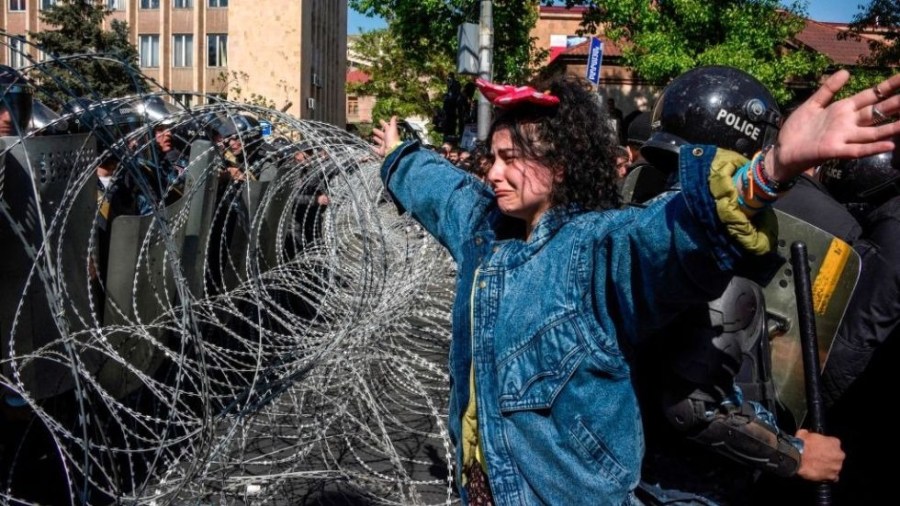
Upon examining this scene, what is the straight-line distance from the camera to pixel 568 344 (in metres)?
2.13

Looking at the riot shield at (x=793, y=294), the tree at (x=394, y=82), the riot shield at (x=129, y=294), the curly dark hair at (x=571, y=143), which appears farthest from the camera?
the tree at (x=394, y=82)

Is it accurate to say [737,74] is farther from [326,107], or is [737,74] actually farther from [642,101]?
[326,107]

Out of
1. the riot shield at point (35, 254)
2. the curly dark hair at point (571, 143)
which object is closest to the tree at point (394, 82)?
the riot shield at point (35, 254)

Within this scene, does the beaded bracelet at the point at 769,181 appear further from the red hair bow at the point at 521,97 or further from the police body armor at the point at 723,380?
the police body armor at the point at 723,380

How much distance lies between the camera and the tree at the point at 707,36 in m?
24.1

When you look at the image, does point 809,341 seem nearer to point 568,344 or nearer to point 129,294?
point 568,344

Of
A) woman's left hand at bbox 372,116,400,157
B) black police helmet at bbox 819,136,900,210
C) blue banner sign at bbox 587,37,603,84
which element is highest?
blue banner sign at bbox 587,37,603,84

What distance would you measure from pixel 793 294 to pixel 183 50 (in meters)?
60.1

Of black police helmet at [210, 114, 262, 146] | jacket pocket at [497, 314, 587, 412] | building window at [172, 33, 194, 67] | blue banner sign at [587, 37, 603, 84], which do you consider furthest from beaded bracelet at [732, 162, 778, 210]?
building window at [172, 33, 194, 67]

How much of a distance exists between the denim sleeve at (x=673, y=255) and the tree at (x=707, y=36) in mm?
22986

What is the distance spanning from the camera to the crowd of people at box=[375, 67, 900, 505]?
69.0 inches

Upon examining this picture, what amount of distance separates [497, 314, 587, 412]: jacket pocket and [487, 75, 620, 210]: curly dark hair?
0.36 metres

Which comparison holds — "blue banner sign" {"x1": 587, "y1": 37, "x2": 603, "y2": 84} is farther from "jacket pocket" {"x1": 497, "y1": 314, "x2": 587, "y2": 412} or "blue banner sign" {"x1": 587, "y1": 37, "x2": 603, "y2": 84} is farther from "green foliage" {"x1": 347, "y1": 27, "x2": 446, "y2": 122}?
"green foliage" {"x1": 347, "y1": 27, "x2": 446, "y2": 122}

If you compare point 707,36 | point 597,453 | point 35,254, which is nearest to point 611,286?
point 597,453
